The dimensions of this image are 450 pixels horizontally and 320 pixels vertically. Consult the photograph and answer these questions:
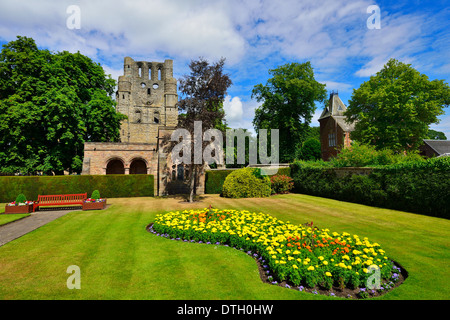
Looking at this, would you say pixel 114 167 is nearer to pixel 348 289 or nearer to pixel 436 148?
pixel 348 289

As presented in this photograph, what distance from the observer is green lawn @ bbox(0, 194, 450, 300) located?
4871mm

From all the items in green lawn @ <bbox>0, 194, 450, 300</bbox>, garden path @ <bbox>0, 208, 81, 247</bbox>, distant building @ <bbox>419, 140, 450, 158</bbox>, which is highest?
distant building @ <bbox>419, 140, 450, 158</bbox>

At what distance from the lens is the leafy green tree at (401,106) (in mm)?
23781

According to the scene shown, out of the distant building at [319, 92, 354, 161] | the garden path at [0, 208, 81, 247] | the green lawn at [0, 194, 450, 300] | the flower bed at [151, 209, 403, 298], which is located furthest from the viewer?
the distant building at [319, 92, 354, 161]

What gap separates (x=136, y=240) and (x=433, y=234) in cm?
1146

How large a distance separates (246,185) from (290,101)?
59.9 feet

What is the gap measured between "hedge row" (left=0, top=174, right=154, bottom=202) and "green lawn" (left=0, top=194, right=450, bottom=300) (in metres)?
9.84

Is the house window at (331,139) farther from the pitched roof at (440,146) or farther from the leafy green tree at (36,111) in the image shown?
the leafy green tree at (36,111)

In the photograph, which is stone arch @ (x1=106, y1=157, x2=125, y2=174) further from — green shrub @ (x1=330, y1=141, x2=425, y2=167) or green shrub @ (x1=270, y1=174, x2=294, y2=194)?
green shrub @ (x1=330, y1=141, x2=425, y2=167)

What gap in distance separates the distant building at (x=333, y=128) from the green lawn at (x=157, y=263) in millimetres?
32935

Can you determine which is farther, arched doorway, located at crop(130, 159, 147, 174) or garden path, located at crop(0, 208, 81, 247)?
arched doorway, located at crop(130, 159, 147, 174)

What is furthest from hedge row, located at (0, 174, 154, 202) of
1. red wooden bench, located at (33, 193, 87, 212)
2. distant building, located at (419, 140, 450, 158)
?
distant building, located at (419, 140, 450, 158)
